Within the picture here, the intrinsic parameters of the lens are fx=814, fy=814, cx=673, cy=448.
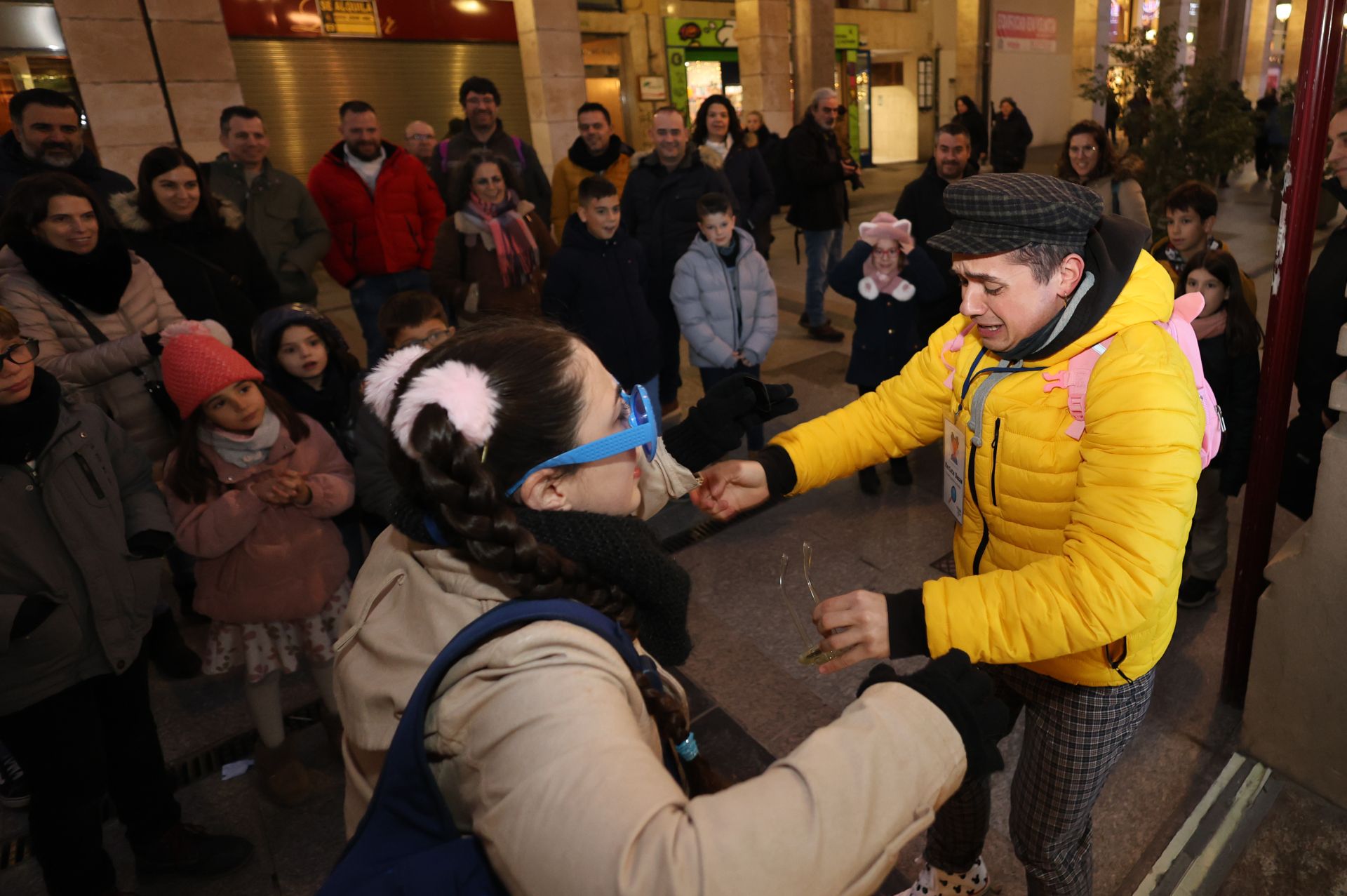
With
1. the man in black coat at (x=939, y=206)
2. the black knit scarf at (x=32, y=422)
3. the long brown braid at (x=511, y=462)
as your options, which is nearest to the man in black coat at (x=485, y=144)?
the man in black coat at (x=939, y=206)

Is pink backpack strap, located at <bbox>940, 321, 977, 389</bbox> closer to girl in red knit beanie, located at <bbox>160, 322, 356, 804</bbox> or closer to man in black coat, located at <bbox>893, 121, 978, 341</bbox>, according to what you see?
girl in red knit beanie, located at <bbox>160, 322, 356, 804</bbox>

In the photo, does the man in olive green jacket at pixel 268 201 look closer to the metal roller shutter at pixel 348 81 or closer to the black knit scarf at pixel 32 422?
the black knit scarf at pixel 32 422

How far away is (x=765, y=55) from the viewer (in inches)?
545

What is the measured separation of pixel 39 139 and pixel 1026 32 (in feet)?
84.1

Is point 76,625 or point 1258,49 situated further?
point 1258,49

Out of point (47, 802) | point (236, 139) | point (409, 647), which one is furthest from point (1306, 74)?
point (236, 139)

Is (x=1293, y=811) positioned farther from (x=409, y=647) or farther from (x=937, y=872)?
(x=409, y=647)

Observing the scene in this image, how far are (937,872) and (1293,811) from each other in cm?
126

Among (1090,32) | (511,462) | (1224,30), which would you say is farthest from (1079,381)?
(1090,32)

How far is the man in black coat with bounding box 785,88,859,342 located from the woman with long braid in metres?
6.59

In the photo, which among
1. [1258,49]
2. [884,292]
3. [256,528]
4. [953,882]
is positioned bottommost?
[953,882]

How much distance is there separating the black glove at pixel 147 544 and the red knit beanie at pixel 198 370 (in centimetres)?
52

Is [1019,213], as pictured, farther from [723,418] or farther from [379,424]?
[379,424]

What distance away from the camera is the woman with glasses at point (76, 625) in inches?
85.9
